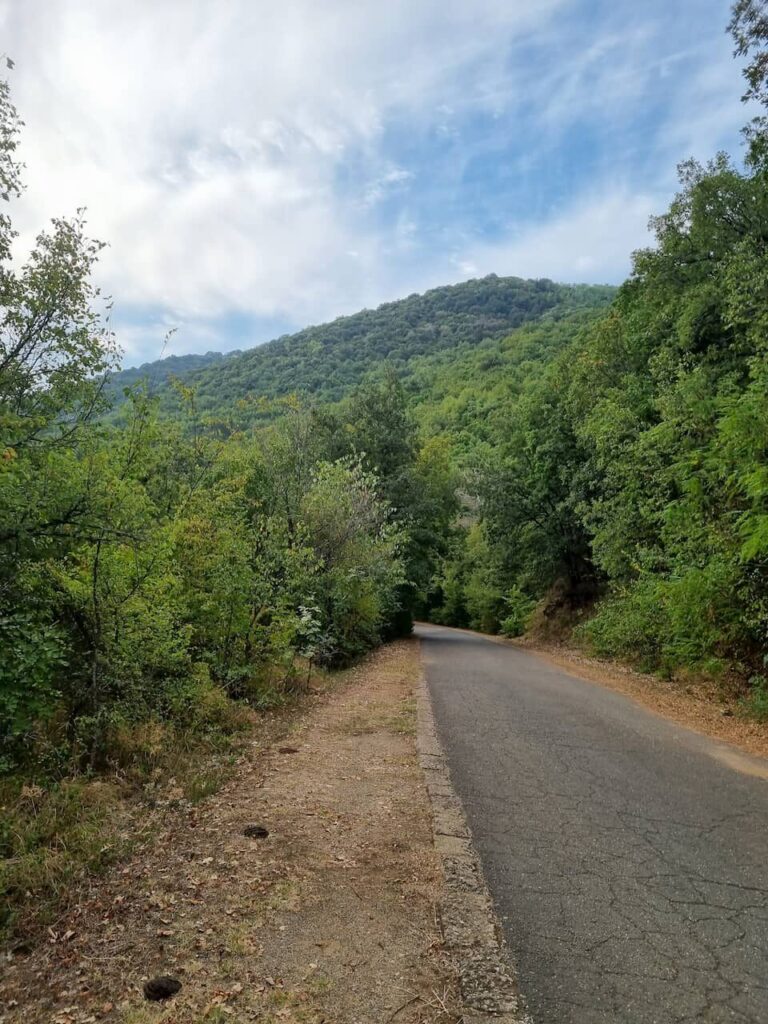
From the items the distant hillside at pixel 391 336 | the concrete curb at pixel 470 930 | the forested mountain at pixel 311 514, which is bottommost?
the concrete curb at pixel 470 930

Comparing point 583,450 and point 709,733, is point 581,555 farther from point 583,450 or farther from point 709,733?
point 709,733

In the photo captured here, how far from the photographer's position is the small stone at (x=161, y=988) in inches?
121

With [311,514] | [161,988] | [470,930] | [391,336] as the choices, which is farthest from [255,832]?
[391,336]

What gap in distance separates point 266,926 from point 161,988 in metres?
0.69

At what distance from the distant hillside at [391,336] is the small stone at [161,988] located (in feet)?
181

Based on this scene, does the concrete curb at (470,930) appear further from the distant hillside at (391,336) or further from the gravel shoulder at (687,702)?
the distant hillside at (391,336)

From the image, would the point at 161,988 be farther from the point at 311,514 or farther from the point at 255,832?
the point at 311,514

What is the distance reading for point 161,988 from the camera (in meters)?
3.10

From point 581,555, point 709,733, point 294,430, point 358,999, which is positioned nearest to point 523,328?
point 581,555

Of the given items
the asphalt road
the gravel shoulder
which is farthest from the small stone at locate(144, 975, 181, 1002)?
the gravel shoulder

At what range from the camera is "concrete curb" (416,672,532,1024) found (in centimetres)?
292

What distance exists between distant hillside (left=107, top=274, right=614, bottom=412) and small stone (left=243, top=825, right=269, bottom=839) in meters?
53.4

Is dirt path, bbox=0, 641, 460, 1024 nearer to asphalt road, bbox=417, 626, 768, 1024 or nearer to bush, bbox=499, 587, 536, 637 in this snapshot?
asphalt road, bbox=417, 626, 768, 1024

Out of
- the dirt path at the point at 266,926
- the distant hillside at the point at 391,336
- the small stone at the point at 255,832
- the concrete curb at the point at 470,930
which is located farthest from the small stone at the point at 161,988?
the distant hillside at the point at 391,336
